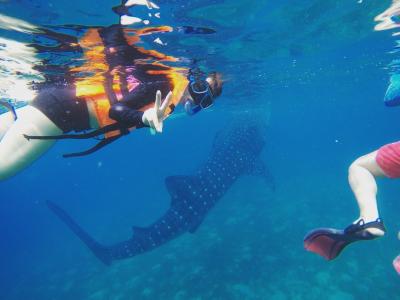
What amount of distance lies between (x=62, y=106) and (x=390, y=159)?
4.53m

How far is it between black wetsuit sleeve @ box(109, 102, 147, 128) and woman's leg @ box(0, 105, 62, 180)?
122 cm

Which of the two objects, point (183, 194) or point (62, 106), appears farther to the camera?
point (183, 194)

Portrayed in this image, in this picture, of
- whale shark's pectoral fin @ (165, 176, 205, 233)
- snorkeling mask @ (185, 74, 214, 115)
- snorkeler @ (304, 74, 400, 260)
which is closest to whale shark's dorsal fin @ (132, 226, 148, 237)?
whale shark's pectoral fin @ (165, 176, 205, 233)

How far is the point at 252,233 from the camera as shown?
1664cm

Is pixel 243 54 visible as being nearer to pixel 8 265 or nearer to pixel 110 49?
pixel 110 49

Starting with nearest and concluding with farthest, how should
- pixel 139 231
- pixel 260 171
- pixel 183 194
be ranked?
pixel 139 231, pixel 183 194, pixel 260 171

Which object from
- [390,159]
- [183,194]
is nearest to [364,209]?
[390,159]

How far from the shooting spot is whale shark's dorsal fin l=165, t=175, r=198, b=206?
34.0ft

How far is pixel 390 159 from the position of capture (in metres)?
3.52

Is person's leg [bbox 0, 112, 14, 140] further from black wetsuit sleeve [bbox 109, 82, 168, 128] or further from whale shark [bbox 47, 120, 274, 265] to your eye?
whale shark [bbox 47, 120, 274, 265]

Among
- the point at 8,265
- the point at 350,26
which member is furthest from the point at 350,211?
the point at 8,265

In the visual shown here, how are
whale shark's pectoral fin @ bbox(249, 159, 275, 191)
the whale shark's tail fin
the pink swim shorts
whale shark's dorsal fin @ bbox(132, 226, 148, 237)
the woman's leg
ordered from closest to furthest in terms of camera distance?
the pink swim shorts
the woman's leg
whale shark's dorsal fin @ bbox(132, 226, 148, 237)
the whale shark's tail fin
whale shark's pectoral fin @ bbox(249, 159, 275, 191)

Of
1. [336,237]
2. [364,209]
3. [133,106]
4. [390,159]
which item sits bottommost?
[336,237]

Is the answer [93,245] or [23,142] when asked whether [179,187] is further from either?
[23,142]
